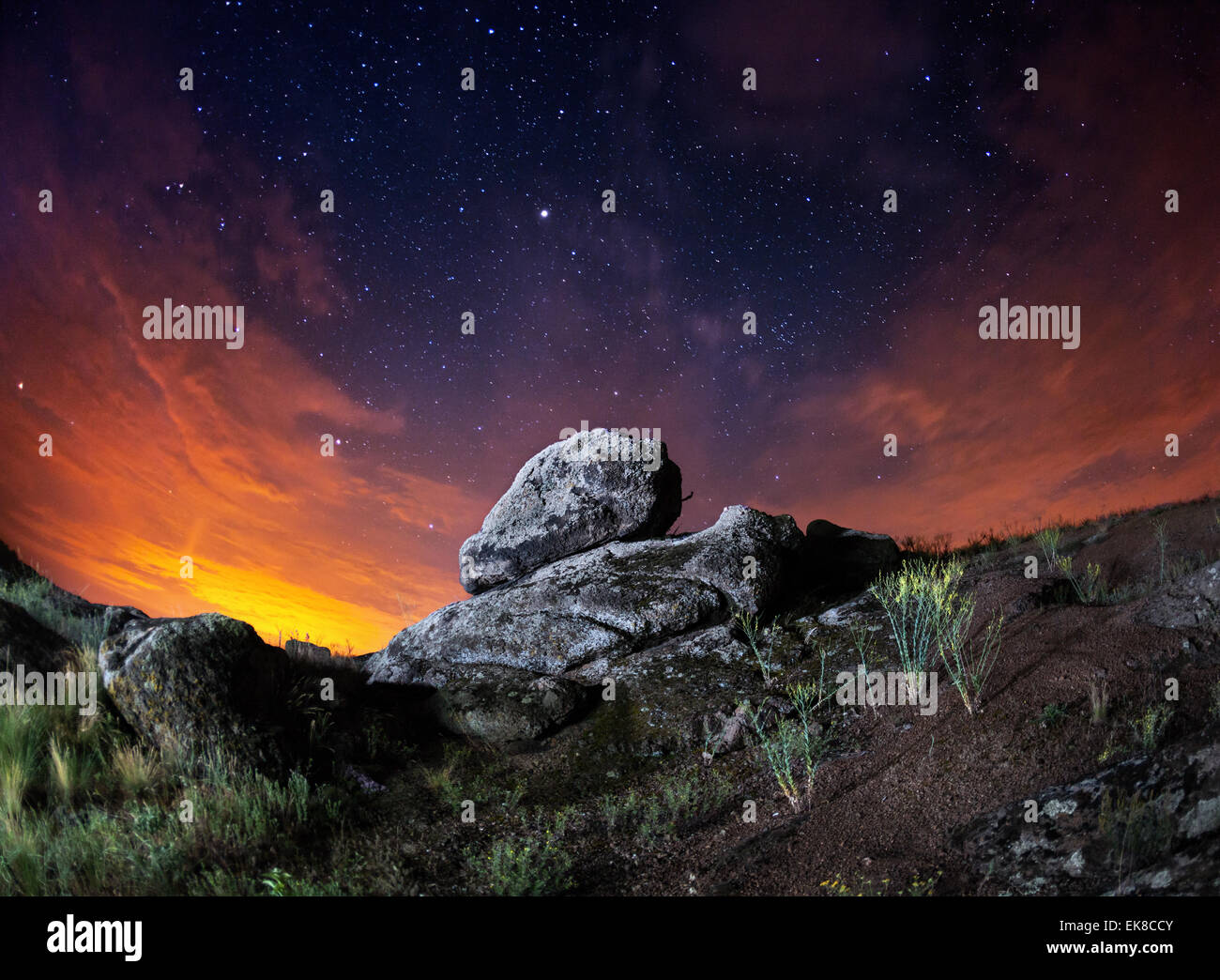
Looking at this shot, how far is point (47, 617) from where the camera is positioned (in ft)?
32.9

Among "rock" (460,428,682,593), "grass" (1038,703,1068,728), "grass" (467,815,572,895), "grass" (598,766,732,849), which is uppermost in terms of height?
"rock" (460,428,682,593)

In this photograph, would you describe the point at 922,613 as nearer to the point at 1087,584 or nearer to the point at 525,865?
the point at 1087,584

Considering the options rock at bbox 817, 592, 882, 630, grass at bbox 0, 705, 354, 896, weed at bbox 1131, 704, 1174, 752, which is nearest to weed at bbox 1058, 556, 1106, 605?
rock at bbox 817, 592, 882, 630

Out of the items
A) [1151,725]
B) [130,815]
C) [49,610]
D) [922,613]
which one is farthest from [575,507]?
[1151,725]

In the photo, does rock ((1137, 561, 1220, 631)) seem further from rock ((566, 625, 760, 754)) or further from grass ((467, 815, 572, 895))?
grass ((467, 815, 572, 895))

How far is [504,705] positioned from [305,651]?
145 inches

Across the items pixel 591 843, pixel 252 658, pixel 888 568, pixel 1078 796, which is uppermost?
pixel 888 568

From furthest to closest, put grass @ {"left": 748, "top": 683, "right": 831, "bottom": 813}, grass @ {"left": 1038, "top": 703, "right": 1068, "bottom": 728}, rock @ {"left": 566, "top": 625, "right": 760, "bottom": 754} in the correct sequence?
rock @ {"left": 566, "top": 625, "right": 760, "bottom": 754} → grass @ {"left": 748, "top": 683, "right": 831, "bottom": 813} → grass @ {"left": 1038, "top": 703, "right": 1068, "bottom": 728}

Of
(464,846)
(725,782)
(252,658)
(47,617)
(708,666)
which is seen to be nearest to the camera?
(464,846)

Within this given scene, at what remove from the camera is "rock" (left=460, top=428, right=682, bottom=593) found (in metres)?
13.1

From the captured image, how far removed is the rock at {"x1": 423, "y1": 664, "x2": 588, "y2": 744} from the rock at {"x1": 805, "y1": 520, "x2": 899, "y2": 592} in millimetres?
5900
